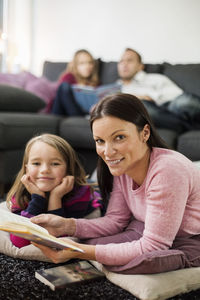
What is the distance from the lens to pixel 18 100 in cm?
283

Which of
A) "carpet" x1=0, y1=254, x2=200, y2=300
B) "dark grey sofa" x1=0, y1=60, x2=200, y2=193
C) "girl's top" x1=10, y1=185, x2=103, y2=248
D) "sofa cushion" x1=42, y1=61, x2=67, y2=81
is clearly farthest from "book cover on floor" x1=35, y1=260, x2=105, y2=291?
"sofa cushion" x1=42, y1=61, x2=67, y2=81

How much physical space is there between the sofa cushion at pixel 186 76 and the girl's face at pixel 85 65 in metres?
0.66

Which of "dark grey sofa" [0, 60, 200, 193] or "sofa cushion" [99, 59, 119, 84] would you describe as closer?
"dark grey sofa" [0, 60, 200, 193]

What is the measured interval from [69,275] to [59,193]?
376mm

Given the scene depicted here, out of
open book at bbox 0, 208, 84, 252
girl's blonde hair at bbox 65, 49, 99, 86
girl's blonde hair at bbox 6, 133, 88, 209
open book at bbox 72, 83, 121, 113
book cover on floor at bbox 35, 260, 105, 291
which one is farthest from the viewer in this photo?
girl's blonde hair at bbox 65, 49, 99, 86

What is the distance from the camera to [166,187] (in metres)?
1.16

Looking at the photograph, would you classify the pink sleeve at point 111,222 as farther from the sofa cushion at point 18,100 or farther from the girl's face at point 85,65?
the girl's face at point 85,65

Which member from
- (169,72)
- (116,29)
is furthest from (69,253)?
(116,29)

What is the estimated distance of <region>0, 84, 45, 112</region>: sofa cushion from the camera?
9.02ft

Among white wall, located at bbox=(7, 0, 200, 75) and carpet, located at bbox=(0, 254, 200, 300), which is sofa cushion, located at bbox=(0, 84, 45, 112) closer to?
white wall, located at bbox=(7, 0, 200, 75)

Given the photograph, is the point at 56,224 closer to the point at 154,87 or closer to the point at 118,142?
the point at 118,142

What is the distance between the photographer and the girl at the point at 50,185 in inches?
58.2

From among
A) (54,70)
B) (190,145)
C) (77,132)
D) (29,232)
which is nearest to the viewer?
(29,232)

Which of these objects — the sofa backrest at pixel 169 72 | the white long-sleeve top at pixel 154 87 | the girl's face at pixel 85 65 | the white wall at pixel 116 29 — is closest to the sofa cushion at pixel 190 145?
the sofa backrest at pixel 169 72
